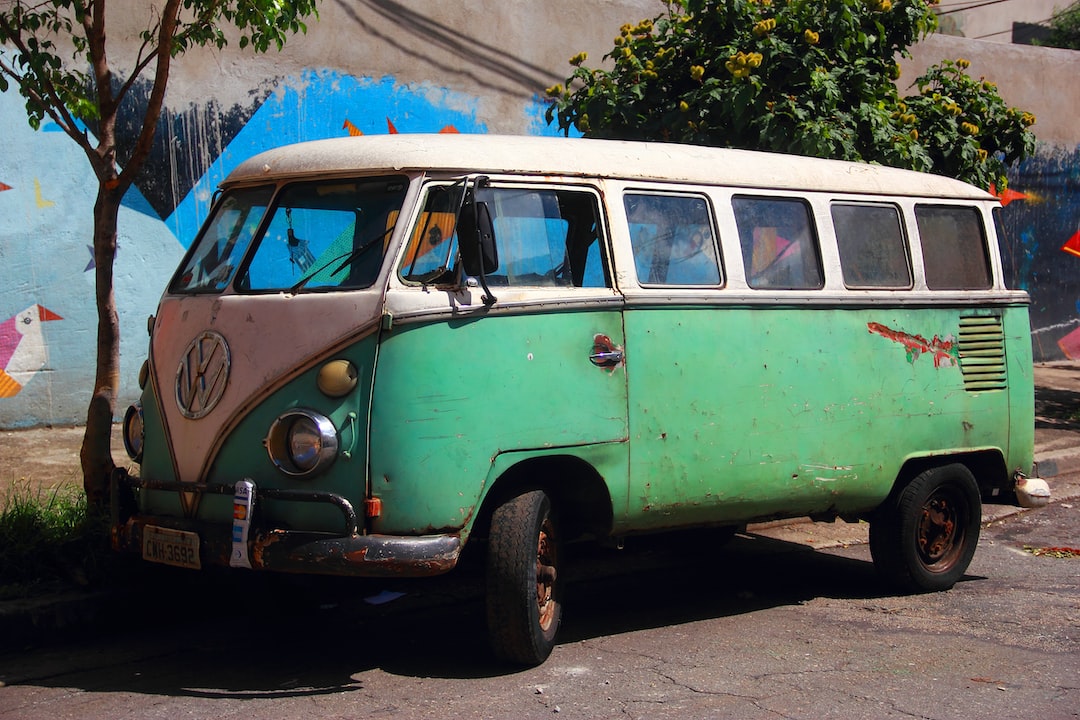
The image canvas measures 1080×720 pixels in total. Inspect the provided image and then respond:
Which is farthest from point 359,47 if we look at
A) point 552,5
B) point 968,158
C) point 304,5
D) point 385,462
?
point 385,462

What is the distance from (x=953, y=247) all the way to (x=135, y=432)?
4432 mm

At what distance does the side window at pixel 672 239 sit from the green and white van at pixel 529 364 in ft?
0.04

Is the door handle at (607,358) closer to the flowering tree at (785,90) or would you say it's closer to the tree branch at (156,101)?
the tree branch at (156,101)

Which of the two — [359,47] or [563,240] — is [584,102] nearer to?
[359,47]

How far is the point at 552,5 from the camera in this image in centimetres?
1130

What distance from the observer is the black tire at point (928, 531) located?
6.36 metres

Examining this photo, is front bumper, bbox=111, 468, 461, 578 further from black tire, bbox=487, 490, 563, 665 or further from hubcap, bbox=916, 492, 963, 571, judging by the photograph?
hubcap, bbox=916, 492, 963, 571

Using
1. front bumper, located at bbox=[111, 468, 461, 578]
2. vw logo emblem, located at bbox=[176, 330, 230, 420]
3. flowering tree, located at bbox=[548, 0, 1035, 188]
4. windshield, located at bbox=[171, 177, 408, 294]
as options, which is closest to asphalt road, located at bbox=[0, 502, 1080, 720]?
front bumper, located at bbox=[111, 468, 461, 578]

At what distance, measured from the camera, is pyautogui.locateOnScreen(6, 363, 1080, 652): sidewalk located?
208 inches

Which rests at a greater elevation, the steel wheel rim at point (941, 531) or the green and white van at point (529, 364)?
the green and white van at point (529, 364)

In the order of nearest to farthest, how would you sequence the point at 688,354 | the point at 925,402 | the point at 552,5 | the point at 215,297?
the point at 215,297 < the point at 688,354 < the point at 925,402 < the point at 552,5

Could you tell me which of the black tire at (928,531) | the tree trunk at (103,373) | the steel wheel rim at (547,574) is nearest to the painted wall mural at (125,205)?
the tree trunk at (103,373)

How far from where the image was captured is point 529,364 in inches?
191

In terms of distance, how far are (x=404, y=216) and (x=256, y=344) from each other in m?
0.78
